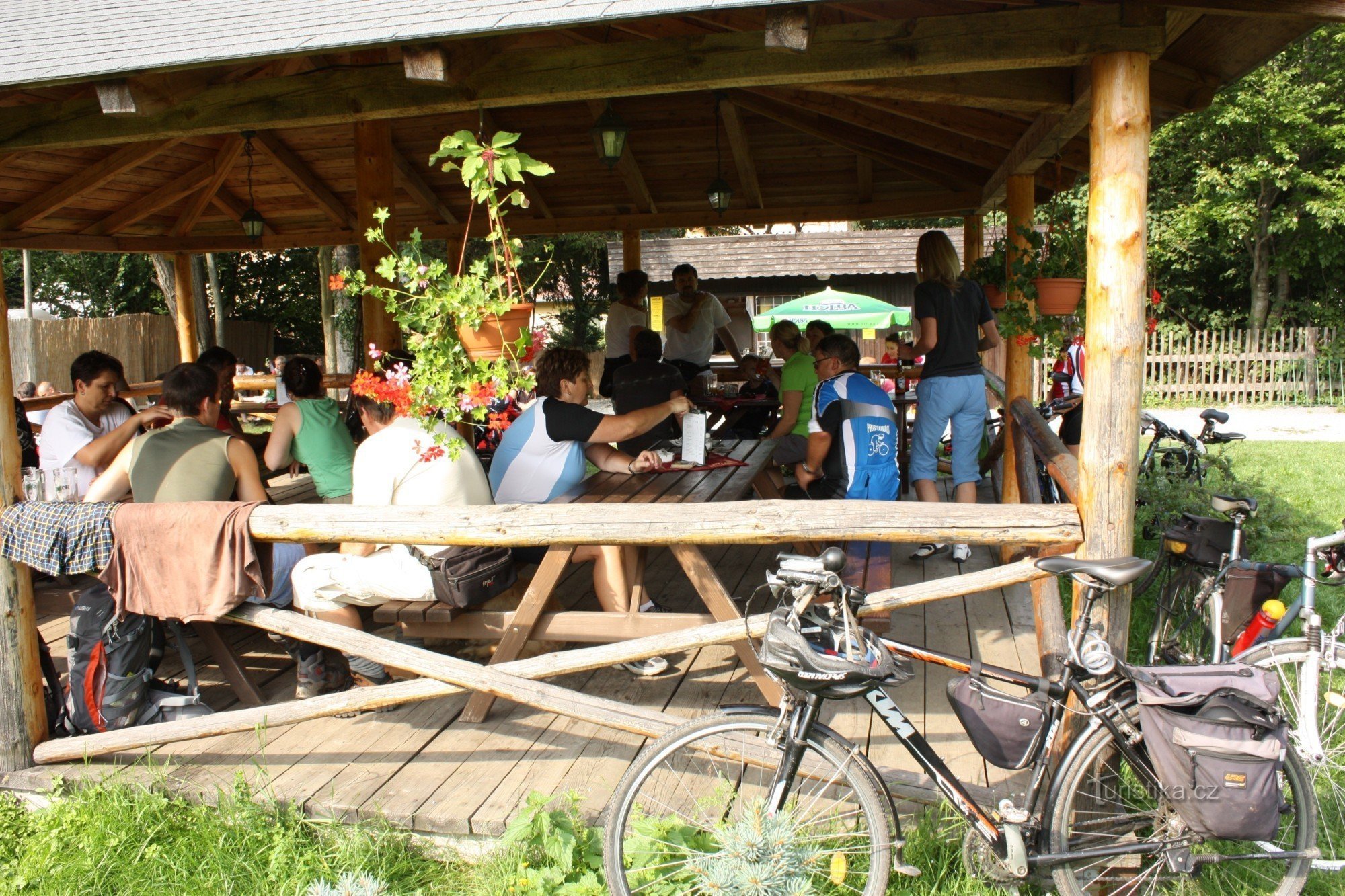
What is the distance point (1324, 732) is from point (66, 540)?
3995mm

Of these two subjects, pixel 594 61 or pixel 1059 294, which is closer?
pixel 594 61

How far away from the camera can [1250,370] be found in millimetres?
16625

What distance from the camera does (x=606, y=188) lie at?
8.55 meters

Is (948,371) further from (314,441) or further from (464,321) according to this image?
(314,441)

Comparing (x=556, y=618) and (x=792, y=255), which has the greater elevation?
(x=792, y=255)

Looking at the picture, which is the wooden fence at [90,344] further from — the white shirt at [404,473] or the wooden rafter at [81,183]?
the white shirt at [404,473]

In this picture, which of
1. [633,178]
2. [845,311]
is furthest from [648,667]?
[845,311]

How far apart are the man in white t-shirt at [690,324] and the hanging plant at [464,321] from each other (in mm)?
4694

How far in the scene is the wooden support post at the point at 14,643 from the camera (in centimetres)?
331

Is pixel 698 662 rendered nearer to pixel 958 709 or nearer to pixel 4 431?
pixel 958 709

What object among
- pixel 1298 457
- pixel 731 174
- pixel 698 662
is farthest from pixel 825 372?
pixel 1298 457

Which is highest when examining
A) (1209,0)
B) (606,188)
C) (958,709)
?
(606,188)

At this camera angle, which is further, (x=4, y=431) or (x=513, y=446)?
(x=513, y=446)

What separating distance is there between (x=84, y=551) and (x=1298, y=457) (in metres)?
10.8
